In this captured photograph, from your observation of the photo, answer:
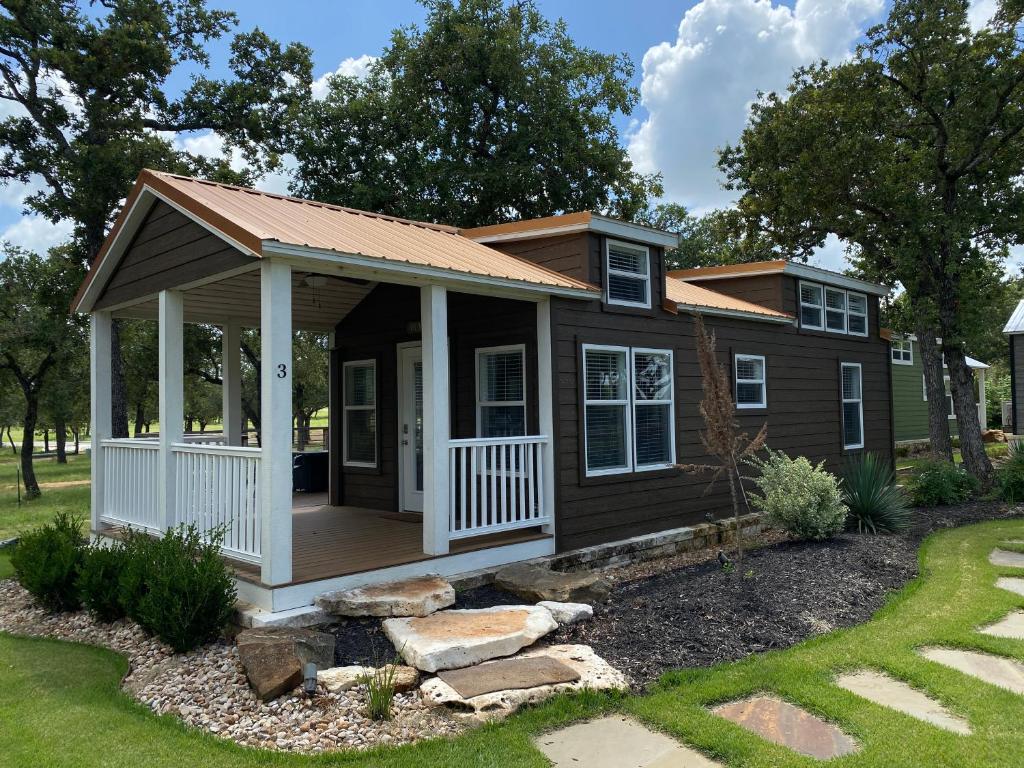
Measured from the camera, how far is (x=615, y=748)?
3.31 meters

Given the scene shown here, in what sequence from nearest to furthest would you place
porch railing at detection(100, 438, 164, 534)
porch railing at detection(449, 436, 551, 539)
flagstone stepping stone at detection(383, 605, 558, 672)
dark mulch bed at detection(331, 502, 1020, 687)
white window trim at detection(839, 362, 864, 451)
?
flagstone stepping stone at detection(383, 605, 558, 672) → dark mulch bed at detection(331, 502, 1020, 687) → porch railing at detection(449, 436, 551, 539) → porch railing at detection(100, 438, 164, 534) → white window trim at detection(839, 362, 864, 451)

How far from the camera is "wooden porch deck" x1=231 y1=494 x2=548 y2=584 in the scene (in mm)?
5559

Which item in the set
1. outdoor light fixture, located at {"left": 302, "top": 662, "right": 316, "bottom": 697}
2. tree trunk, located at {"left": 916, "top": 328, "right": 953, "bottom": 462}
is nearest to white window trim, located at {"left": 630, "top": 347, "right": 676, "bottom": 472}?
outdoor light fixture, located at {"left": 302, "top": 662, "right": 316, "bottom": 697}

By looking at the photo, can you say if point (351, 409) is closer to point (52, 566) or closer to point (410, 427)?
point (410, 427)

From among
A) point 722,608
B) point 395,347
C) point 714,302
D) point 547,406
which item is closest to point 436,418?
point 547,406

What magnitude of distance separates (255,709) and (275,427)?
6.04ft

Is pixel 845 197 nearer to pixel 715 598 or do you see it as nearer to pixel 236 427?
pixel 715 598

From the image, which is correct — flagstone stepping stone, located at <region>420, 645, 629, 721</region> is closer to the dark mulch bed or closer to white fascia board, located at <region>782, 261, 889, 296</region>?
the dark mulch bed

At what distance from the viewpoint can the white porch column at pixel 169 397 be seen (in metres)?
6.18

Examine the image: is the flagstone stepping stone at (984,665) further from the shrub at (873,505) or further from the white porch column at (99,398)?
the white porch column at (99,398)

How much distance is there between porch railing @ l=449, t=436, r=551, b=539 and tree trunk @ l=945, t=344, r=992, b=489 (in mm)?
8827

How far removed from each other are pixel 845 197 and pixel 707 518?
7856 millimetres

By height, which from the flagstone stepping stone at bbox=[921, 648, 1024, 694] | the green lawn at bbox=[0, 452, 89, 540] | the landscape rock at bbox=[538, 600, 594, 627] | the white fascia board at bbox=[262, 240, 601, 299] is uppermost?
the white fascia board at bbox=[262, 240, 601, 299]

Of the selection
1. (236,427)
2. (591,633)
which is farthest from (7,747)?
(236,427)
